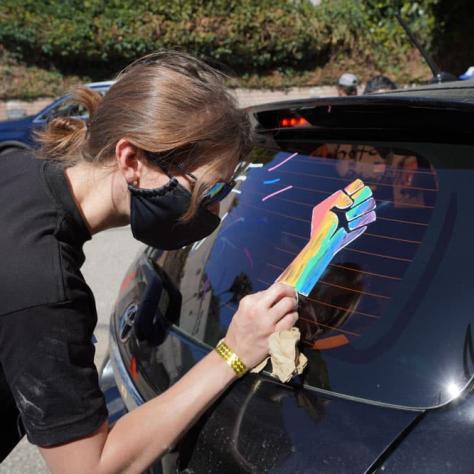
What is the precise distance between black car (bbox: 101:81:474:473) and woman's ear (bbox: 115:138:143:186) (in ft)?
1.64

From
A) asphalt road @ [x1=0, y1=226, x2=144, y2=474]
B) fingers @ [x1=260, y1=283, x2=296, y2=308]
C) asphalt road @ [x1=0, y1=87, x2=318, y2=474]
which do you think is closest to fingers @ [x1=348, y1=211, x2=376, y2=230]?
fingers @ [x1=260, y1=283, x2=296, y2=308]

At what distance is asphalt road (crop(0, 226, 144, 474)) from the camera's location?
2756mm

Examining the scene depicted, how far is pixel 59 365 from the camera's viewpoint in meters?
1.17

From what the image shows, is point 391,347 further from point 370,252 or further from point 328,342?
point 370,252

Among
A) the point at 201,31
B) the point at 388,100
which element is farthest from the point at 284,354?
the point at 201,31

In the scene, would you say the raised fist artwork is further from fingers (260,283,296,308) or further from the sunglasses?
the sunglasses

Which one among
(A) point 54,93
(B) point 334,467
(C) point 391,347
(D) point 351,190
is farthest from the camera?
(A) point 54,93

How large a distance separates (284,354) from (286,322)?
79 millimetres

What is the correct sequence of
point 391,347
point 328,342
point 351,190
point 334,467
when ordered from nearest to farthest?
point 334,467 < point 391,347 < point 328,342 < point 351,190

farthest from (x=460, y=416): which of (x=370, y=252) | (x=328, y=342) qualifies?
(x=370, y=252)

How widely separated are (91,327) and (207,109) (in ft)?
2.07

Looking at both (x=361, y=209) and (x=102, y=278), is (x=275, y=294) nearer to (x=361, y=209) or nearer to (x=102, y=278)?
(x=361, y=209)

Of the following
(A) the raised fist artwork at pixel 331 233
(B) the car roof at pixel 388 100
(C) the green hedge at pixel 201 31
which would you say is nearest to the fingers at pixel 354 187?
(A) the raised fist artwork at pixel 331 233

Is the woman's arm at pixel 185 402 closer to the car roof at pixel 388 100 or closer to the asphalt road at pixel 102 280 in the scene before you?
the car roof at pixel 388 100
